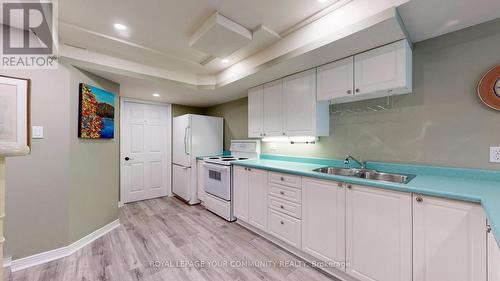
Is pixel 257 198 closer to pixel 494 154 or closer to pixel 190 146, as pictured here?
pixel 190 146

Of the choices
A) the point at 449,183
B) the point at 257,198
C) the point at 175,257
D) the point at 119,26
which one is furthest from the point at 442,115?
the point at 119,26

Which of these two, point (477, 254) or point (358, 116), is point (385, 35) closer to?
point (358, 116)

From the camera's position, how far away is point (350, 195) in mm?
1717

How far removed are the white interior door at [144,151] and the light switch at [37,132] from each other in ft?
6.16

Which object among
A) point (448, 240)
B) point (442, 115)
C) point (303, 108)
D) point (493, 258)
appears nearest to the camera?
point (493, 258)

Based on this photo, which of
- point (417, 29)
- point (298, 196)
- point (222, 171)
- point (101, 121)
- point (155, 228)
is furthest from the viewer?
point (222, 171)

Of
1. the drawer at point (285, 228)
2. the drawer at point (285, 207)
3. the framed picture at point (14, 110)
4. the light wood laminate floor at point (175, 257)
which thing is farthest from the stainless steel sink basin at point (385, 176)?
the framed picture at point (14, 110)

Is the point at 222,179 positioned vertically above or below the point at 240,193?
above

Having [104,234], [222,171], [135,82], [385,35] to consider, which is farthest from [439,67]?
[104,234]

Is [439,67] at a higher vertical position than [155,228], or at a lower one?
higher

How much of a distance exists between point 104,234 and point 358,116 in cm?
360

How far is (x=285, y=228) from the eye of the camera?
227cm

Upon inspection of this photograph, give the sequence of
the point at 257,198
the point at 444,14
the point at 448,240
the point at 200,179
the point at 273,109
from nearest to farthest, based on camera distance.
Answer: the point at 448,240
the point at 444,14
the point at 257,198
the point at 273,109
the point at 200,179

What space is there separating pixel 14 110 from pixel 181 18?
1764 mm
